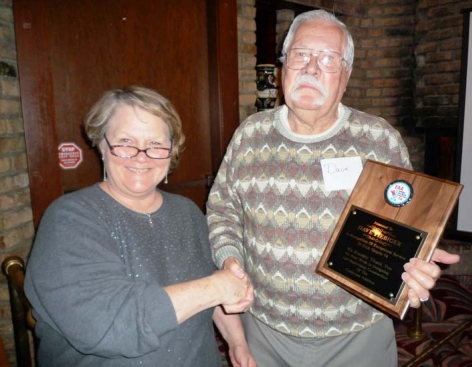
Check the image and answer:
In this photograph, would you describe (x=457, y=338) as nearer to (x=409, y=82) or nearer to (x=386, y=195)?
(x=386, y=195)

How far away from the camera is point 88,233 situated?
1113 millimetres

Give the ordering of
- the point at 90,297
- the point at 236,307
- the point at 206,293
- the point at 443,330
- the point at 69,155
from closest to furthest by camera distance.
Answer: the point at 90,297 < the point at 206,293 < the point at 236,307 < the point at 69,155 < the point at 443,330

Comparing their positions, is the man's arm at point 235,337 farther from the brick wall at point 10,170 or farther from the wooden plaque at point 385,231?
the brick wall at point 10,170

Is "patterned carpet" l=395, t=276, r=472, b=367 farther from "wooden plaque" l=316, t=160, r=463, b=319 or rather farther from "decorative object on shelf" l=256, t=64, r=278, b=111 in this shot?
"decorative object on shelf" l=256, t=64, r=278, b=111

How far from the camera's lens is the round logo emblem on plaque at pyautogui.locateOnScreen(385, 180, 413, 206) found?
1.27 metres

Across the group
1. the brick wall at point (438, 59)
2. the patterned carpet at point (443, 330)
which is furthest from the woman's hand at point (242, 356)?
the brick wall at point (438, 59)

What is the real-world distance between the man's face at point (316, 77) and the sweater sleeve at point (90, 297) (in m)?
0.83

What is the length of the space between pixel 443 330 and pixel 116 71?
3.02m

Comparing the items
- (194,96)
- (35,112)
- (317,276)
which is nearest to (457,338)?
(317,276)

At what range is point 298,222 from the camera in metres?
1.43

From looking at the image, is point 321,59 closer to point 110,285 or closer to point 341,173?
point 341,173

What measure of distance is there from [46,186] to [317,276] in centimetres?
167

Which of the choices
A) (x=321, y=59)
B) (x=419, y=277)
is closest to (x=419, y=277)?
(x=419, y=277)

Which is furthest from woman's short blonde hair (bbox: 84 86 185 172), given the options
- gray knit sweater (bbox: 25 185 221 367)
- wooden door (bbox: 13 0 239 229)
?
wooden door (bbox: 13 0 239 229)
